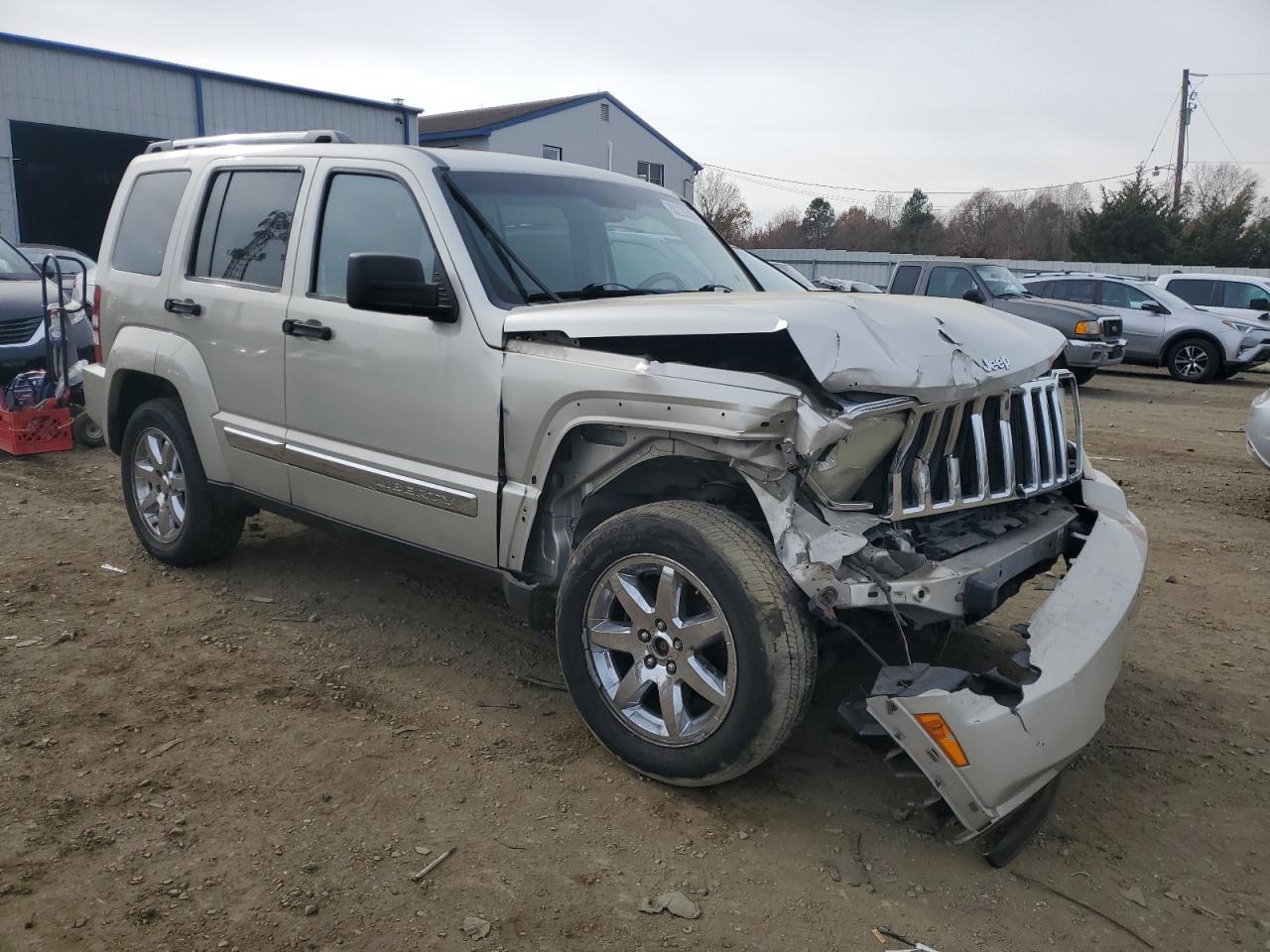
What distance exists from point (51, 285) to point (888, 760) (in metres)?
10.4

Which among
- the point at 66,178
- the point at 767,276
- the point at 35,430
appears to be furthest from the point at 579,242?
the point at 66,178

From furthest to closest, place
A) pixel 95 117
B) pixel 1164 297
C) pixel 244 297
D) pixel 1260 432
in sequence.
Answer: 1. pixel 95 117
2. pixel 1164 297
3. pixel 1260 432
4. pixel 244 297

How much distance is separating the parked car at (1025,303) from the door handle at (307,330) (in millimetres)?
11154

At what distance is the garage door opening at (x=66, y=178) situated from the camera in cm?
2066

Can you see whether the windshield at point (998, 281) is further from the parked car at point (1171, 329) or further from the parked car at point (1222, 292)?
the parked car at point (1222, 292)

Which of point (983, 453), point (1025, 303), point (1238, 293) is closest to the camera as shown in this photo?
point (983, 453)

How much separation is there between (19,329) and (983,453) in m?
8.92

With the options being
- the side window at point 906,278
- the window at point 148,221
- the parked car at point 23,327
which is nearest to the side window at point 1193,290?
the side window at point 906,278

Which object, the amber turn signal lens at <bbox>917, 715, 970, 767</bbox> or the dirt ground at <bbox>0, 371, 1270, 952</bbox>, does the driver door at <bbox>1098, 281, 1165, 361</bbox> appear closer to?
the dirt ground at <bbox>0, 371, 1270, 952</bbox>

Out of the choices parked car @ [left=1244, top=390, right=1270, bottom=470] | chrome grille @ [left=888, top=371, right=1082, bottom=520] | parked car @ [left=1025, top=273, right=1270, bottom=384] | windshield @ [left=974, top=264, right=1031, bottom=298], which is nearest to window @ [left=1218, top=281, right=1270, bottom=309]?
parked car @ [left=1025, top=273, right=1270, bottom=384]

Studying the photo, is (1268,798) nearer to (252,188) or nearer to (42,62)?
(252,188)

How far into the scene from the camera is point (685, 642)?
123 inches

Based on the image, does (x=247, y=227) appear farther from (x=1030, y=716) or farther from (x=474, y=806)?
(x=1030, y=716)

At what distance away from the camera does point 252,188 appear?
469 cm
